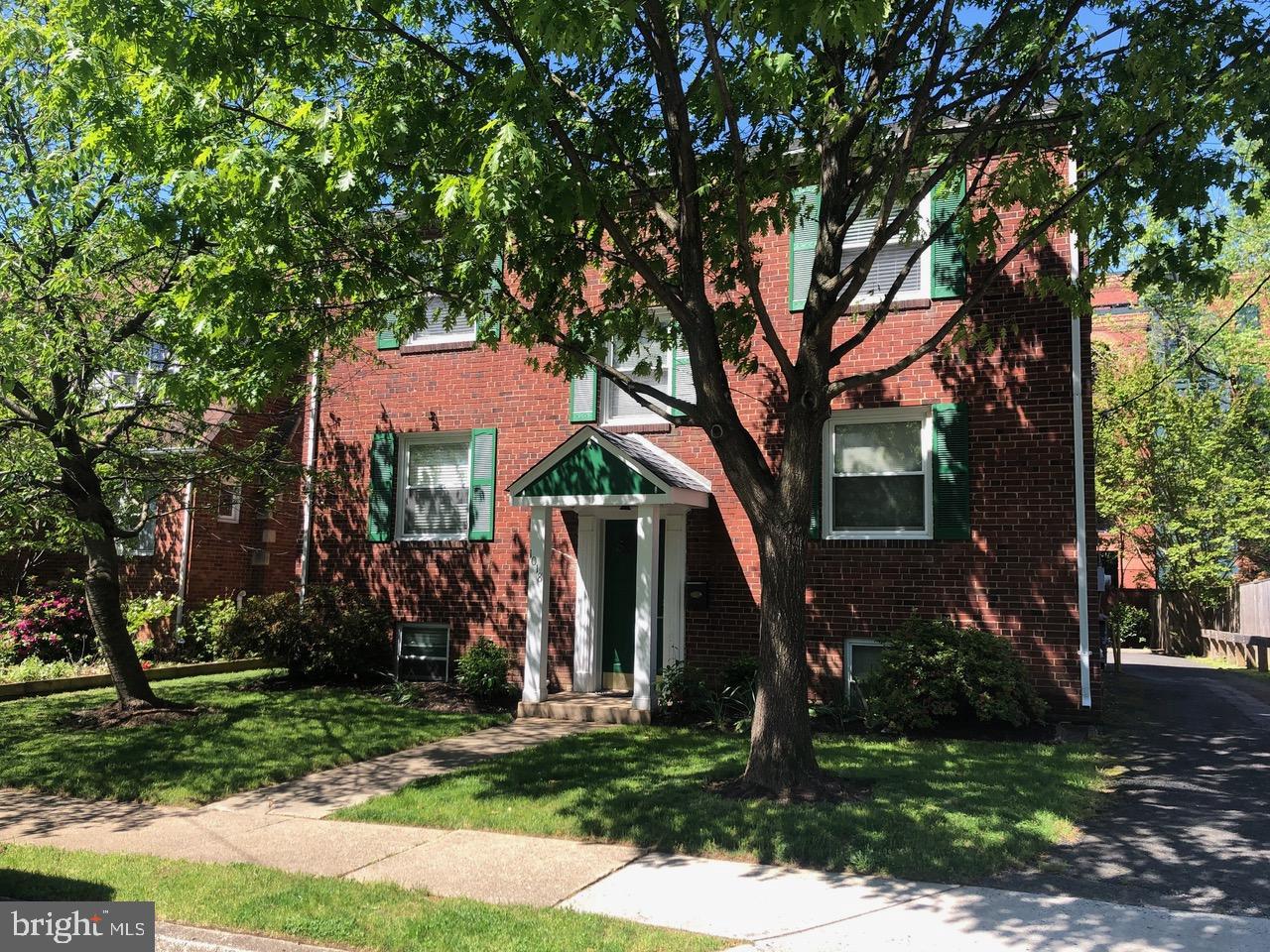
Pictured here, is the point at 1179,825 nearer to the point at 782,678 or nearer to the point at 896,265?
the point at 782,678

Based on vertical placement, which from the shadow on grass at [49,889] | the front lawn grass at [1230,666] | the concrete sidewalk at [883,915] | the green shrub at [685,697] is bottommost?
the front lawn grass at [1230,666]

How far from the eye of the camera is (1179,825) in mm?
6879

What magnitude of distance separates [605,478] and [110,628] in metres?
6.03

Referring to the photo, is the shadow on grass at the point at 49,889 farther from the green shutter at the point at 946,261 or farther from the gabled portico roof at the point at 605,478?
the green shutter at the point at 946,261

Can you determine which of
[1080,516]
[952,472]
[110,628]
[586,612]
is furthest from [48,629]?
[1080,516]

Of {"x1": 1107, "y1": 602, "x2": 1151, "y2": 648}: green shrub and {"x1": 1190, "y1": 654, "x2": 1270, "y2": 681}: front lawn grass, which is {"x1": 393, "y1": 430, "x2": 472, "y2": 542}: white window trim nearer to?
{"x1": 1190, "y1": 654, "x2": 1270, "y2": 681}: front lawn grass

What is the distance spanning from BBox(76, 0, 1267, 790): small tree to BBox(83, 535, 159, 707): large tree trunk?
5.23 metres

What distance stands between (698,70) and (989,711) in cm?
699

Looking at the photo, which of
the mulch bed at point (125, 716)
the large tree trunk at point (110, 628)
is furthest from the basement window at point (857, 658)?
the large tree trunk at point (110, 628)

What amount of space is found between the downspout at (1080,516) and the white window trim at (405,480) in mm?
8053

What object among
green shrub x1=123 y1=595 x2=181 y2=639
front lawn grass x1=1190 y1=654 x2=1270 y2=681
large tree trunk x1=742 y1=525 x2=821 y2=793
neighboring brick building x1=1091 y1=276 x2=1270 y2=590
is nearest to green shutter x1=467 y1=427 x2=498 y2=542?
green shrub x1=123 y1=595 x2=181 y2=639

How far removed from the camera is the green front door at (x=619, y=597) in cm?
1309

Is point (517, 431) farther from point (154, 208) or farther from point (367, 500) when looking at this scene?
point (154, 208)

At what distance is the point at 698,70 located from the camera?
8.64 meters
